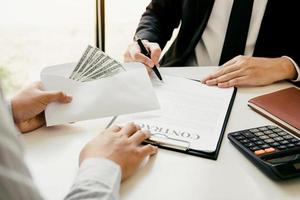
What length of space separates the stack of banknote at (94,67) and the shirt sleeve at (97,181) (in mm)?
331

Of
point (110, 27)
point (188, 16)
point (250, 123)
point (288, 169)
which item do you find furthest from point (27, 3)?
point (288, 169)

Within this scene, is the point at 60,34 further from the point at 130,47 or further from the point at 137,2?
Answer: the point at 130,47

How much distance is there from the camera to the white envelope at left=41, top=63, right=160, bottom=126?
0.81 m

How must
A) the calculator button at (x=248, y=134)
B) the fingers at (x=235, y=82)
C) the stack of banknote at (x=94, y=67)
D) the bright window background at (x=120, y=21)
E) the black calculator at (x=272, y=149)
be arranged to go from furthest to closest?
the bright window background at (x=120, y=21) → the fingers at (x=235, y=82) → the stack of banknote at (x=94, y=67) → the calculator button at (x=248, y=134) → the black calculator at (x=272, y=149)

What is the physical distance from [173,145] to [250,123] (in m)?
0.22

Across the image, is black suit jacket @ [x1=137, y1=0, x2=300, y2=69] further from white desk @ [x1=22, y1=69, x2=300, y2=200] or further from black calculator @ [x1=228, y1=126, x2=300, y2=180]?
white desk @ [x1=22, y1=69, x2=300, y2=200]

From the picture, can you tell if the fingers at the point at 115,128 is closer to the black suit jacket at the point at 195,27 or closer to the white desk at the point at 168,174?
the white desk at the point at 168,174

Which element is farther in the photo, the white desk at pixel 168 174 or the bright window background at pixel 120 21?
the bright window background at pixel 120 21

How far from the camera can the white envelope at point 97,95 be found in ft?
2.66

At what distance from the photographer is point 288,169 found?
653 millimetres

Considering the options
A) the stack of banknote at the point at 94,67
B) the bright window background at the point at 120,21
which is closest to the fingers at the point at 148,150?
the stack of banknote at the point at 94,67

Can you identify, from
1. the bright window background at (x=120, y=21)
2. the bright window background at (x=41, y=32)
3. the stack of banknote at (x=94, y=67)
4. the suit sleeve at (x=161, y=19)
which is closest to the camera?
the stack of banknote at (x=94, y=67)

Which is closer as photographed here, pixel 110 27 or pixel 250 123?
Answer: pixel 250 123

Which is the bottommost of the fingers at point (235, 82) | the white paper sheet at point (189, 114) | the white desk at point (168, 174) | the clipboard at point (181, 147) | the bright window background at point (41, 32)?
the bright window background at point (41, 32)
